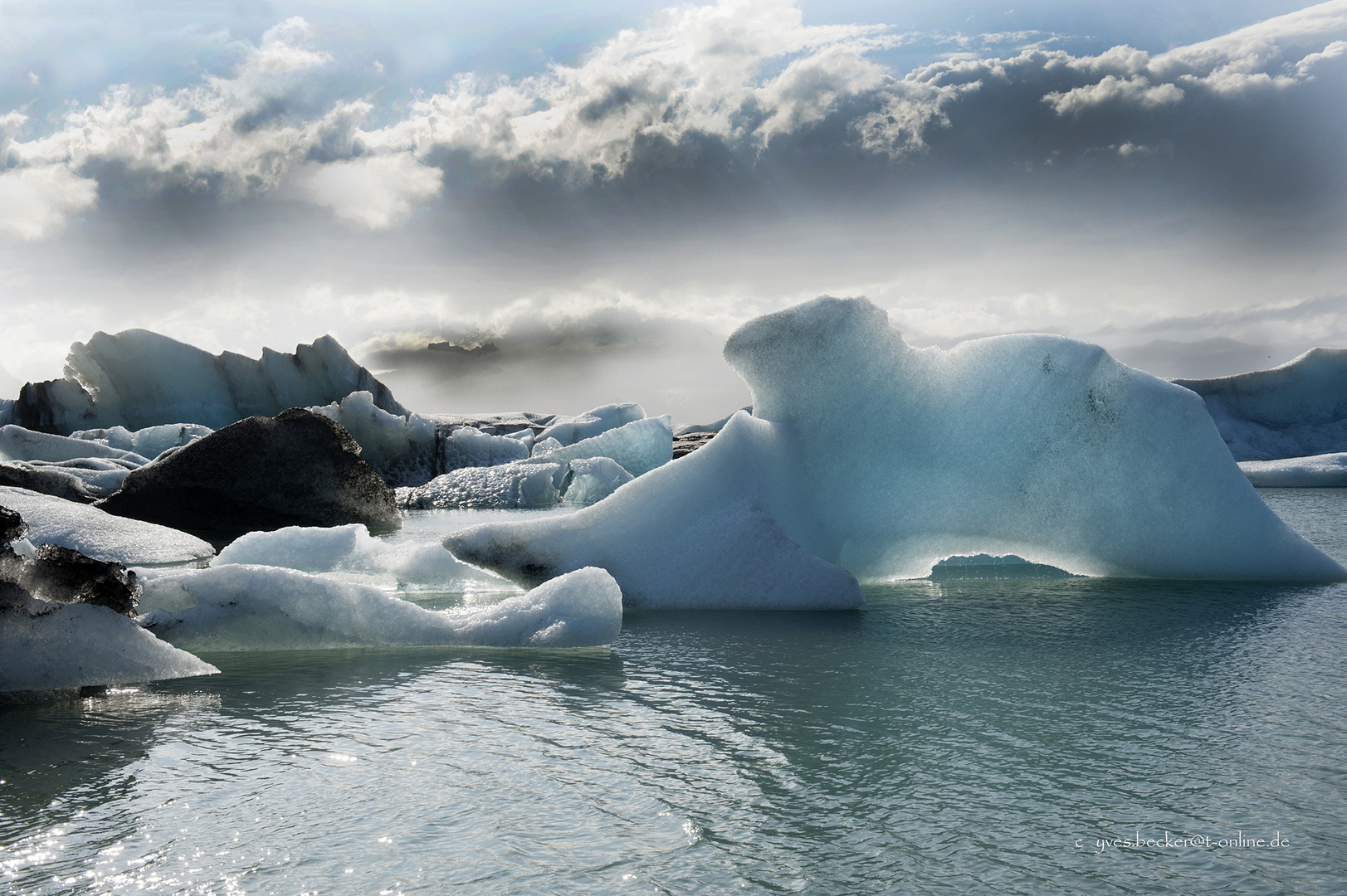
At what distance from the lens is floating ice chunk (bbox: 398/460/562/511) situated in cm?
1828

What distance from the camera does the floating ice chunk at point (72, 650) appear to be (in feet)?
13.0

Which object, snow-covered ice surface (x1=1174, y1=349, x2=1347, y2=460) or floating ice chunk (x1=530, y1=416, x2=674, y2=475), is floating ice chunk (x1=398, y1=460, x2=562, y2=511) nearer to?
floating ice chunk (x1=530, y1=416, x2=674, y2=475)

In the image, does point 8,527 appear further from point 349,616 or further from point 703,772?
point 703,772

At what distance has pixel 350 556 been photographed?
706 centimetres

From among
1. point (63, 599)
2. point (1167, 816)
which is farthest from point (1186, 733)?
point (63, 599)

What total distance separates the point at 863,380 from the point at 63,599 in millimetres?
5343

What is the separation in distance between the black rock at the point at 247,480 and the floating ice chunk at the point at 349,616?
7917mm

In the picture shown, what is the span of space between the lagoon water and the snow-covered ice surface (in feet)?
84.3

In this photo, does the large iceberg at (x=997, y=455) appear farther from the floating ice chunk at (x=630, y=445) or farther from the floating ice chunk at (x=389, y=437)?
the floating ice chunk at (x=389, y=437)

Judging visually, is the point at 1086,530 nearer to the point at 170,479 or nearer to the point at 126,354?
the point at 170,479

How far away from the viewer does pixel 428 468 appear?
2262 centimetres

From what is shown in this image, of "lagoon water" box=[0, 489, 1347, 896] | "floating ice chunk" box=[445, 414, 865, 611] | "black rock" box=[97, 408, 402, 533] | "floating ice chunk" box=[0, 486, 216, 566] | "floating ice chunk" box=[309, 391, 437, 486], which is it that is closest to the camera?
"lagoon water" box=[0, 489, 1347, 896]

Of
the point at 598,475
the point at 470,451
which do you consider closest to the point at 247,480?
the point at 598,475

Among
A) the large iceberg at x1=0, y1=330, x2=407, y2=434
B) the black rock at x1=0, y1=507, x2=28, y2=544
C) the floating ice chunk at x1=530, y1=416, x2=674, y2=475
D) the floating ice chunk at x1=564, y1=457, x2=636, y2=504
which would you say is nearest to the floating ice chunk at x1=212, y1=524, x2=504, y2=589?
the black rock at x1=0, y1=507, x2=28, y2=544
